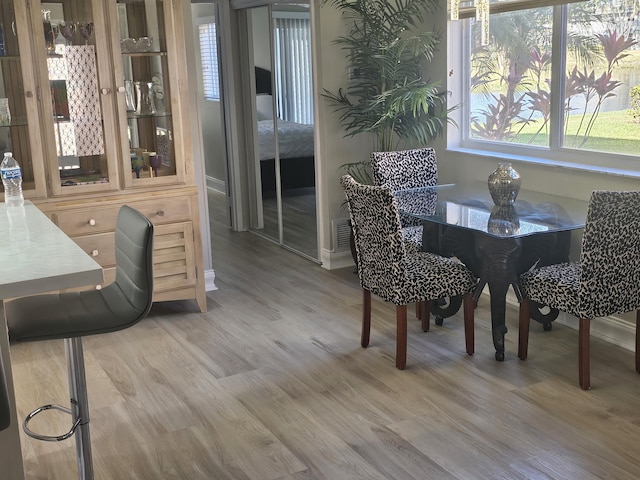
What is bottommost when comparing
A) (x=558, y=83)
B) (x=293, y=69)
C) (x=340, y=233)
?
(x=340, y=233)

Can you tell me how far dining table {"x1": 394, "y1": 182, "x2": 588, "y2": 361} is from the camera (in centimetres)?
361

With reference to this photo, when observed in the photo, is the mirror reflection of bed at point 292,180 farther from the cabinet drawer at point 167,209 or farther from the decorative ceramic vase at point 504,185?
the decorative ceramic vase at point 504,185

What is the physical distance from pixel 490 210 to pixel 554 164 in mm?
685

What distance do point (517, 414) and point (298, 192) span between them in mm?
2993

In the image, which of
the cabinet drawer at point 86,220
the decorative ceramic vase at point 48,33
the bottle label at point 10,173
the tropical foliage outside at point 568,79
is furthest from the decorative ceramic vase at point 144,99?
the tropical foliage outside at point 568,79

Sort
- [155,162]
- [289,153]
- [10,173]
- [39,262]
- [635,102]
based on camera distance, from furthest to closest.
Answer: [289,153] → [155,162] → [635,102] → [10,173] → [39,262]

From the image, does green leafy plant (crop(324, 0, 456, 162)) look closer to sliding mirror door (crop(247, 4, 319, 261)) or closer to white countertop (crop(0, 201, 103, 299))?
sliding mirror door (crop(247, 4, 319, 261))

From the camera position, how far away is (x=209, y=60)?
24.6 ft

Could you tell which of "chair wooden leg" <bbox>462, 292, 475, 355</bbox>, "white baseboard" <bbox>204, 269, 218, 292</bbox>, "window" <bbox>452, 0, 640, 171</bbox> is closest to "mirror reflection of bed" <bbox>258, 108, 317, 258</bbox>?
"white baseboard" <bbox>204, 269, 218, 292</bbox>

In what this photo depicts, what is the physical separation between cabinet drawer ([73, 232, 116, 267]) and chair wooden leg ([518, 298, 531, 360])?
2.22 meters

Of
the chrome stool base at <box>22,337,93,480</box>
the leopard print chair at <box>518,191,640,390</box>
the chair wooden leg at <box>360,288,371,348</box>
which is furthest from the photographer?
the chair wooden leg at <box>360,288,371,348</box>

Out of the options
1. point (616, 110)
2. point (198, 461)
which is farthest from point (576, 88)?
point (198, 461)

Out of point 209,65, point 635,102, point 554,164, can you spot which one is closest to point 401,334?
point 554,164

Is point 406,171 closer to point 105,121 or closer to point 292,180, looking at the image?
point 292,180
